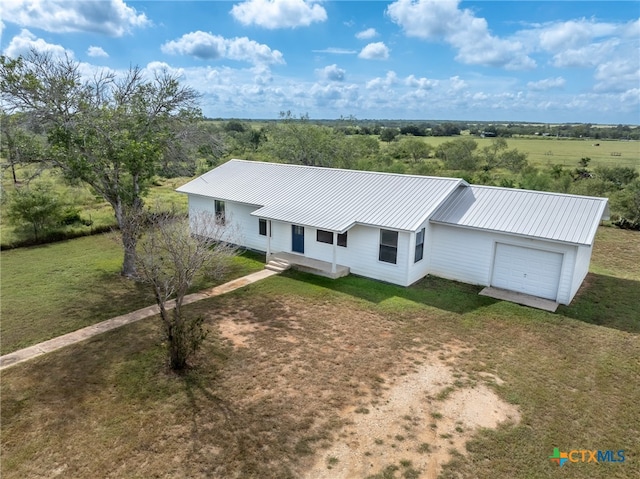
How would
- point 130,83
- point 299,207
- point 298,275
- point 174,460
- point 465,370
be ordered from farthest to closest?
point 299,207, point 298,275, point 130,83, point 465,370, point 174,460

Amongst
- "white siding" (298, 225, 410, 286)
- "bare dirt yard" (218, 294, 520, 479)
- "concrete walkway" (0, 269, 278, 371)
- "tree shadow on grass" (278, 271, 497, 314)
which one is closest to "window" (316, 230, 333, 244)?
"white siding" (298, 225, 410, 286)

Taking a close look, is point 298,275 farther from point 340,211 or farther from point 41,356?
point 41,356

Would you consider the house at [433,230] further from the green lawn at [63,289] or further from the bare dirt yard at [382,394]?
the bare dirt yard at [382,394]

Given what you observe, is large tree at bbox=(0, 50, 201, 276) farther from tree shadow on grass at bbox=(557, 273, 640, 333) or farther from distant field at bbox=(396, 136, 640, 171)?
distant field at bbox=(396, 136, 640, 171)

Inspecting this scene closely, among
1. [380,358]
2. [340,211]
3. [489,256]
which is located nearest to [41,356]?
[380,358]

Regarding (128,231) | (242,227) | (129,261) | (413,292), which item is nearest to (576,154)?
(242,227)

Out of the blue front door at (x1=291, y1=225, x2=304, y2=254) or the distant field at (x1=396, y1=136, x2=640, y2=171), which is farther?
the distant field at (x1=396, y1=136, x2=640, y2=171)
